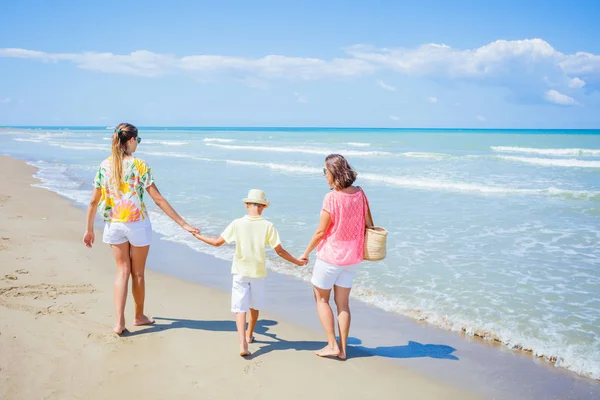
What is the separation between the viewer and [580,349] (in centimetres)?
455

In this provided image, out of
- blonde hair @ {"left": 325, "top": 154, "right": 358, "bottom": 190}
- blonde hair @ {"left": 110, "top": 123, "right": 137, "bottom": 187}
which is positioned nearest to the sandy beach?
blonde hair @ {"left": 110, "top": 123, "right": 137, "bottom": 187}

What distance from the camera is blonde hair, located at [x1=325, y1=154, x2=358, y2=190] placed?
401cm

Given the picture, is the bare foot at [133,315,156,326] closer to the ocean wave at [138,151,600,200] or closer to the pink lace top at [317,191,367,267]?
the pink lace top at [317,191,367,267]

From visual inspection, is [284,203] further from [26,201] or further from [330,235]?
[330,235]

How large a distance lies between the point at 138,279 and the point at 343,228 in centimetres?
217

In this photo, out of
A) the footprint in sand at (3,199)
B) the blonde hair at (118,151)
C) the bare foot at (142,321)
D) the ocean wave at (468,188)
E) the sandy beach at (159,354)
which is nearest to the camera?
the sandy beach at (159,354)

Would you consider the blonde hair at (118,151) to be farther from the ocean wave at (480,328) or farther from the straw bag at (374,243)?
the ocean wave at (480,328)

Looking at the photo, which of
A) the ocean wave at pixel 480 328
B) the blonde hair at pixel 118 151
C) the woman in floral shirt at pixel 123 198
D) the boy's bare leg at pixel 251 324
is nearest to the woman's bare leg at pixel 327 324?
the boy's bare leg at pixel 251 324

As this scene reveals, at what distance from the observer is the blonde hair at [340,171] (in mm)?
4008

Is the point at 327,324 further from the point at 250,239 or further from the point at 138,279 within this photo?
the point at 138,279

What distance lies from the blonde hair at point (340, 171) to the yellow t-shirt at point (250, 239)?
2.37 ft

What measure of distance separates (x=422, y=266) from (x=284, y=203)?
5.87m

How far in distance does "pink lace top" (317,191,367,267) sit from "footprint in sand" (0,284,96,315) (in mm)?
2927

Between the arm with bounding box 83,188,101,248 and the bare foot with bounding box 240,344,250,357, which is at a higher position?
the arm with bounding box 83,188,101,248
